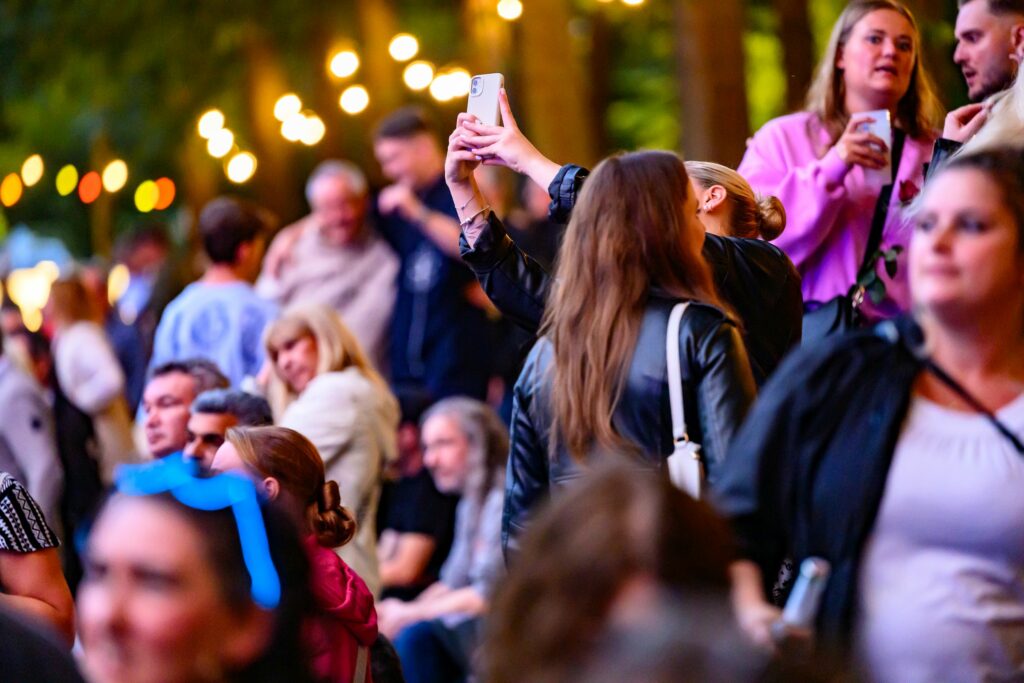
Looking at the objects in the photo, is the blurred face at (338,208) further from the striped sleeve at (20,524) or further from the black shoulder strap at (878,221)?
the striped sleeve at (20,524)

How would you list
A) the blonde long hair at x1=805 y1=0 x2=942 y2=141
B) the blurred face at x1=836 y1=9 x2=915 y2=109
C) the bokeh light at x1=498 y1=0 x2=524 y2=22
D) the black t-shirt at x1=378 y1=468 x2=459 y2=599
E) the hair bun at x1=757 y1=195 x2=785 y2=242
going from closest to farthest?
the hair bun at x1=757 y1=195 x2=785 y2=242
the blurred face at x1=836 y1=9 x2=915 y2=109
the blonde long hair at x1=805 y1=0 x2=942 y2=141
the black t-shirt at x1=378 y1=468 x2=459 y2=599
the bokeh light at x1=498 y1=0 x2=524 y2=22

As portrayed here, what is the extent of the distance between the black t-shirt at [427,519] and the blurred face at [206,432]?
2442 millimetres

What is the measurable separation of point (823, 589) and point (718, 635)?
118 cm

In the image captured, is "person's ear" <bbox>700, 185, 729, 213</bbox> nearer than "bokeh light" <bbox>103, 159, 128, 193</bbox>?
Yes

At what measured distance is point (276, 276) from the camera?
11.5 meters

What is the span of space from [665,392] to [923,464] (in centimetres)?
110

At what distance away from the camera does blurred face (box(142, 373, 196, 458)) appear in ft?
25.5

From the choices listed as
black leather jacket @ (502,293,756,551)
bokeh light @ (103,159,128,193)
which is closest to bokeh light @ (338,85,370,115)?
bokeh light @ (103,159,128,193)

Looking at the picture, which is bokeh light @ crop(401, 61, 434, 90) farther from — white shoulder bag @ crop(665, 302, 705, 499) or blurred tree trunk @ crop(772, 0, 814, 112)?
white shoulder bag @ crop(665, 302, 705, 499)

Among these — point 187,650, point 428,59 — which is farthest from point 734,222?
point 428,59

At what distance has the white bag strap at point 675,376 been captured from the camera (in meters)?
4.78

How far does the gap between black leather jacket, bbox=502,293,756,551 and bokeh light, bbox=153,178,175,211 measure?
2620 centimetres

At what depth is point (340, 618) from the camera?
5254mm

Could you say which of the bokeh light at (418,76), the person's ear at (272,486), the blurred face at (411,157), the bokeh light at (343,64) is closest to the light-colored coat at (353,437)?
the person's ear at (272,486)
